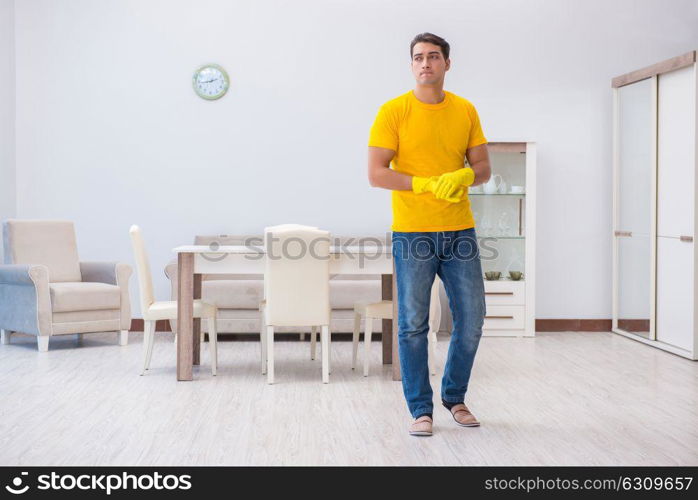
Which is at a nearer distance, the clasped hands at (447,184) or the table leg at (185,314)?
the clasped hands at (447,184)

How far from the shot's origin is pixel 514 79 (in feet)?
22.4

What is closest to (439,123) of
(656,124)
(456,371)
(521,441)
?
(456,371)

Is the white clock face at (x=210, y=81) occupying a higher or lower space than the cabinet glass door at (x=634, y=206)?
higher

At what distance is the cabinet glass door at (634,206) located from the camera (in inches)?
232

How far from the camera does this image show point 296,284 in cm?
445

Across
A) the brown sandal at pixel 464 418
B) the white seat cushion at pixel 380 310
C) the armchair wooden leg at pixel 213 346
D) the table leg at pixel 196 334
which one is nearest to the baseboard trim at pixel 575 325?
the white seat cushion at pixel 380 310

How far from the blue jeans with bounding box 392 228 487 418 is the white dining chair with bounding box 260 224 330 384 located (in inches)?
46.4

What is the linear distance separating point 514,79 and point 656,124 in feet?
4.64

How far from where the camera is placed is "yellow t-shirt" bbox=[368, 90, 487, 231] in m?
3.17

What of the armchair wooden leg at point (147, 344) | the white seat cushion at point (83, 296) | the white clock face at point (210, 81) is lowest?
the armchair wooden leg at point (147, 344)

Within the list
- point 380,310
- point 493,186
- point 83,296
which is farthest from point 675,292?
point 83,296

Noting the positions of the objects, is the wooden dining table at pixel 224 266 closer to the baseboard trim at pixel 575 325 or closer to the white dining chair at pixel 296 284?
the white dining chair at pixel 296 284

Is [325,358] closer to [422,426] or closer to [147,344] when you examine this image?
[147,344]
